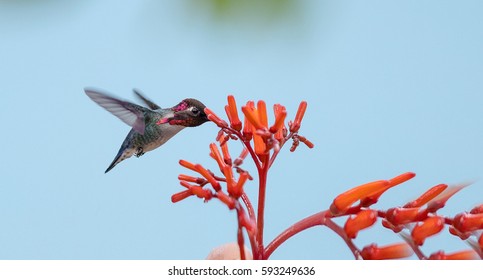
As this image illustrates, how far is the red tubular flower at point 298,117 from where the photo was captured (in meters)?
3.01

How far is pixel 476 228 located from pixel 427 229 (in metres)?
0.17

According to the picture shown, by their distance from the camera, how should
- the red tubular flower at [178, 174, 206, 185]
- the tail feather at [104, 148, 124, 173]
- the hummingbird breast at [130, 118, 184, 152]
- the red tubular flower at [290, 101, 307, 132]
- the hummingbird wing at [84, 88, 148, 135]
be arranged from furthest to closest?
the tail feather at [104, 148, 124, 173], the hummingbird breast at [130, 118, 184, 152], the hummingbird wing at [84, 88, 148, 135], the red tubular flower at [290, 101, 307, 132], the red tubular flower at [178, 174, 206, 185]

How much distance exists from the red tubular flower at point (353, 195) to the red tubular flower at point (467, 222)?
27cm

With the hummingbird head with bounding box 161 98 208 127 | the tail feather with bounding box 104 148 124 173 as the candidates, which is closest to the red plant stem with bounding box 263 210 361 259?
the hummingbird head with bounding box 161 98 208 127

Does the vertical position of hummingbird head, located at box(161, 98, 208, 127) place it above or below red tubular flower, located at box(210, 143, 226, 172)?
above

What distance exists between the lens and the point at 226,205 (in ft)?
8.32

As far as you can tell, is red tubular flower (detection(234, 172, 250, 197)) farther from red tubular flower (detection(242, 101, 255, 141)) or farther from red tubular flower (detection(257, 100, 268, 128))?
red tubular flower (detection(242, 101, 255, 141))

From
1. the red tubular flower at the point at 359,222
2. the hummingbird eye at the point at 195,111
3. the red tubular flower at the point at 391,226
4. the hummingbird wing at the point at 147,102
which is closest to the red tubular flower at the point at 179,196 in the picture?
the red tubular flower at the point at 359,222

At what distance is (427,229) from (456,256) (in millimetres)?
127

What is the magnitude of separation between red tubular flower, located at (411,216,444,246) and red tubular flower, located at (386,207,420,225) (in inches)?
2.9

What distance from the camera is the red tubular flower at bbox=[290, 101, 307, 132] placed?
3.01 m

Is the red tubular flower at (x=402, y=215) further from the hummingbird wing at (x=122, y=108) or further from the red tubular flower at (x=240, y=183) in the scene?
the hummingbird wing at (x=122, y=108)
